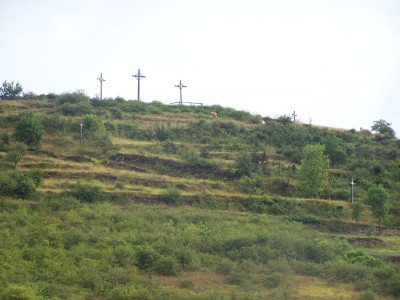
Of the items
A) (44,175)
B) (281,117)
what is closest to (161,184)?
(44,175)

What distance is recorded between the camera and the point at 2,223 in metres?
25.5

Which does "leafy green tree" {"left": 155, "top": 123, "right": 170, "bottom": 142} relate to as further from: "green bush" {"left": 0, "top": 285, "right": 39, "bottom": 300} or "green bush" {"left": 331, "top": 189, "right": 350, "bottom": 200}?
"green bush" {"left": 0, "top": 285, "right": 39, "bottom": 300}

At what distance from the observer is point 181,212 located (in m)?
30.0

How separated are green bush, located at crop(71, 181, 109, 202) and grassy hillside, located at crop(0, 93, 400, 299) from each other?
0.07m

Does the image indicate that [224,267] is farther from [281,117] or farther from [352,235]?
[281,117]

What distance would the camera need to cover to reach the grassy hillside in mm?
22156

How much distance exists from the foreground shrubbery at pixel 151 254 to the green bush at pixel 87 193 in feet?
2.63

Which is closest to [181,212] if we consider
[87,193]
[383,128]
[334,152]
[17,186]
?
[87,193]

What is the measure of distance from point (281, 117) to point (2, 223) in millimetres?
32523

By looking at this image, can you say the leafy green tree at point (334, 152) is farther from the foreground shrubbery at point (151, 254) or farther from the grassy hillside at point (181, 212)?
the foreground shrubbery at point (151, 254)


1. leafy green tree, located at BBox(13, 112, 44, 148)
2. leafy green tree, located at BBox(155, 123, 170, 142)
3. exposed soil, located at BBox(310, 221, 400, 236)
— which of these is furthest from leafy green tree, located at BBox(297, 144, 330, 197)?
leafy green tree, located at BBox(13, 112, 44, 148)

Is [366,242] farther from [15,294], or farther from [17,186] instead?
[15,294]

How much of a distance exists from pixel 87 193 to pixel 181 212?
14.9 ft

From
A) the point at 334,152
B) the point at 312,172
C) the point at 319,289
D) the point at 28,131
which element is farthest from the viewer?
the point at 334,152
